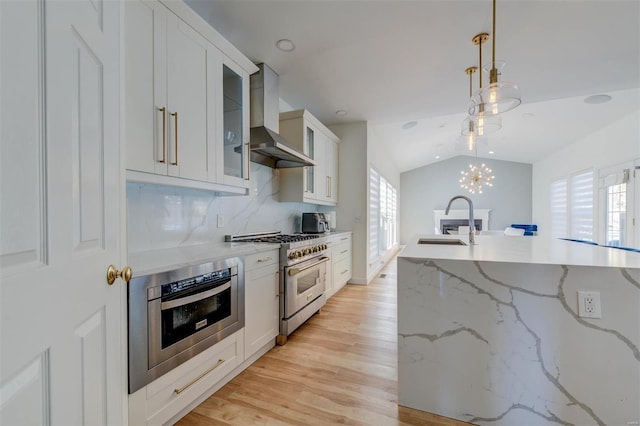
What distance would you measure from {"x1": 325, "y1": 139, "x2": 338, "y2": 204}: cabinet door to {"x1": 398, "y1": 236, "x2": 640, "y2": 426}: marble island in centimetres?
273

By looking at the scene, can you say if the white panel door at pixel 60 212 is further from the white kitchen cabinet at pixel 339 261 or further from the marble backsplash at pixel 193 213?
the white kitchen cabinet at pixel 339 261

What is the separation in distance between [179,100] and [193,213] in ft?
2.86

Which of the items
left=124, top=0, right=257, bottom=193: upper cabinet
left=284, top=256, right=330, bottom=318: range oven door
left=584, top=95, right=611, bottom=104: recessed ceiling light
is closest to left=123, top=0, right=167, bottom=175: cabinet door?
left=124, top=0, right=257, bottom=193: upper cabinet

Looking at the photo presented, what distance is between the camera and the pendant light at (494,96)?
1.90m

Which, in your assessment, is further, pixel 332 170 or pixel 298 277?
pixel 332 170

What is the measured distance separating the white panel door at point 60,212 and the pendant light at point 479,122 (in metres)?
2.47

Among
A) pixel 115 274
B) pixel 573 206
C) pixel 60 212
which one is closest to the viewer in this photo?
pixel 60 212

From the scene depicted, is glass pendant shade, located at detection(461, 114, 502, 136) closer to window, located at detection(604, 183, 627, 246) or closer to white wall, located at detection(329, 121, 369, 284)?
white wall, located at detection(329, 121, 369, 284)

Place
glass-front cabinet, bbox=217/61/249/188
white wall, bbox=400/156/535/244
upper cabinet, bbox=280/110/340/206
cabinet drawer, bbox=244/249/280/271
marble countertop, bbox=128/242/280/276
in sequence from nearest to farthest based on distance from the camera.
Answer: marble countertop, bbox=128/242/280/276 < cabinet drawer, bbox=244/249/280/271 < glass-front cabinet, bbox=217/61/249/188 < upper cabinet, bbox=280/110/340/206 < white wall, bbox=400/156/535/244

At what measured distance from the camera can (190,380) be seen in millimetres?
1533

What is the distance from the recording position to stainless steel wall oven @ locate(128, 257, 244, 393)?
4.17ft

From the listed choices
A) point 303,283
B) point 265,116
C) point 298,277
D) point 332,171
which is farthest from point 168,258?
point 332,171

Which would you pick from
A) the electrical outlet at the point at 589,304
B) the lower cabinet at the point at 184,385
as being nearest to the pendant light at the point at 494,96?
the electrical outlet at the point at 589,304

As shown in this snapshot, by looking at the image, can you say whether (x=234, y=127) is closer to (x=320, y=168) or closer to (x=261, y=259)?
(x=261, y=259)
